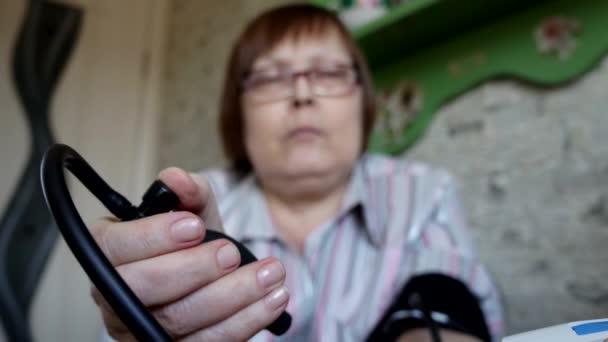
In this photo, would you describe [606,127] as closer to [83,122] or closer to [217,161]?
[217,161]

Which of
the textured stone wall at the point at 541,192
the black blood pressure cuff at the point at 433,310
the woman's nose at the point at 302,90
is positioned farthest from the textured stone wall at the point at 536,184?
the woman's nose at the point at 302,90

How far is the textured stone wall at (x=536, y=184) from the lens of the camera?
2.07 ft

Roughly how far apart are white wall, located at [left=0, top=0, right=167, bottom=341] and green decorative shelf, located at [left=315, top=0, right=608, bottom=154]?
35.2 inches

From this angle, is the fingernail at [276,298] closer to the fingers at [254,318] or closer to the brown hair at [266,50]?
the fingers at [254,318]

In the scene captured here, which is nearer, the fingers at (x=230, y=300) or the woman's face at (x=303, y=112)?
the fingers at (x=230, y=300)

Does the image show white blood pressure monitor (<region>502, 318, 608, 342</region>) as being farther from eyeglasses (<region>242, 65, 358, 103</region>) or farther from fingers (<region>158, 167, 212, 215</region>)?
eyeglasses (<region>242, 65, 358, 103</region>)

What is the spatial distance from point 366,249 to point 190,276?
39 cm

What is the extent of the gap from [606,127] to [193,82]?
1.38m

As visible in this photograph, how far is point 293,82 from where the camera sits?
2.01 feet

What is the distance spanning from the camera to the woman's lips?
1.90 feet

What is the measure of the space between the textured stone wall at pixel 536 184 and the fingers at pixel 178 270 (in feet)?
2.00

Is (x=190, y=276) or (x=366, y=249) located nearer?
(x=190, y=276)

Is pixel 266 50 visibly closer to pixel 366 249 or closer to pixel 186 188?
pixel 366 249

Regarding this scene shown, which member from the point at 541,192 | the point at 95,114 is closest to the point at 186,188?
the point at 541,192
